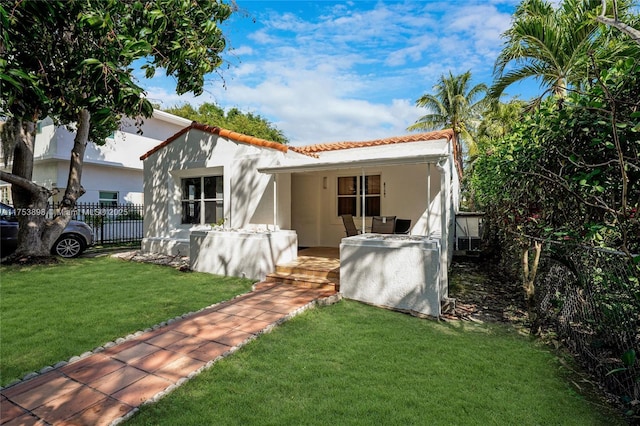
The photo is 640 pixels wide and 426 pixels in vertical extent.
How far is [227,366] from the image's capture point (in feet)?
14.3

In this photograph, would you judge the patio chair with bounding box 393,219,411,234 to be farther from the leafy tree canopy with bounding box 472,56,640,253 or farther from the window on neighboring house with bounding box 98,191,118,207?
the window on neighboring house with bounding box 98,191,118,207

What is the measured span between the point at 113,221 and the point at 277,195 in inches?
540

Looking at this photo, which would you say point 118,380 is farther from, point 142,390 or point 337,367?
point 337,367

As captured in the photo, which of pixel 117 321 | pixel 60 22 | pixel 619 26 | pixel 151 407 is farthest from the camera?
pixel 117 321

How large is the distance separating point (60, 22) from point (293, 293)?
663cm

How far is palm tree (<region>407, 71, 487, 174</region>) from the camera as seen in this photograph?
98.5 ft

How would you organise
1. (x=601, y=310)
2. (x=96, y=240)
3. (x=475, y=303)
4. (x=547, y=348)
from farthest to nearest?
(x=96, y=240) → (x=475, y=303) → (x=547, y=348) → (x=601, y=310)

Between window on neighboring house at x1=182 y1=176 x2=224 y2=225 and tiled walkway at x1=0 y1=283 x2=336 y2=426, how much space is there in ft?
19.0

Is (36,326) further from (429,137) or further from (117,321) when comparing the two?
(429,137)

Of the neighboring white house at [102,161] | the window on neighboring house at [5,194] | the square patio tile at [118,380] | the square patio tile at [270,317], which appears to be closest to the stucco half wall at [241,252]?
the square patio tile at [270,317]

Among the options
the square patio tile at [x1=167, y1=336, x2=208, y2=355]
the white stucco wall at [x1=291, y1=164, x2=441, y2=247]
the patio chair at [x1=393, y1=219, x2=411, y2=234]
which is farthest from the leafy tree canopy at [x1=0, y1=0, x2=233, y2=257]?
the patio chair at [x1=393, y1=219, x2=411, y2=234]

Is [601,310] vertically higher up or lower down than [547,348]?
higher up

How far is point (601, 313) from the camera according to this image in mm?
4246

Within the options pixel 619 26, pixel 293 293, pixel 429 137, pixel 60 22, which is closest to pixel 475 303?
pixel 293 293
